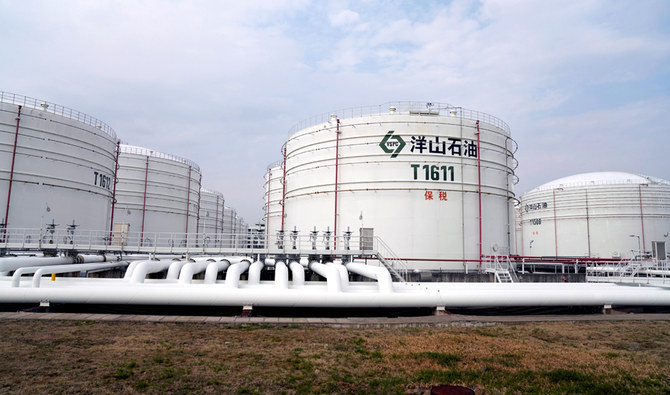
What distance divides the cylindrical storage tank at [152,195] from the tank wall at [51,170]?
10.2 m

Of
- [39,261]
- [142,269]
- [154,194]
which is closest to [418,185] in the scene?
[142,269]

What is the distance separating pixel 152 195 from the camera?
144ft

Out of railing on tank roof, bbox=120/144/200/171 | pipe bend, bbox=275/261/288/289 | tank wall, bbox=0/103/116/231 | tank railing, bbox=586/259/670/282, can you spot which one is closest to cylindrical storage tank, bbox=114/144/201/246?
railing on tank roof, bbox=120/144/200/171

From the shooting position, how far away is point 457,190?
1078 inches

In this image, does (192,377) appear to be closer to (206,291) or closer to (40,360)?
(40,360)

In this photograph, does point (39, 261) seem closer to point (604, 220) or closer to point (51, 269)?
point (51, 269)

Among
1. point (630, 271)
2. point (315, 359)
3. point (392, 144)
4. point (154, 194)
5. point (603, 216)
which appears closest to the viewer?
point (315, 359)

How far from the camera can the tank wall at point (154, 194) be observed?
4228 cm

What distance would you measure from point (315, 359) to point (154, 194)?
39.9m

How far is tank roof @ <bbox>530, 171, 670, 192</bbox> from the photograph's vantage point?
47.9m

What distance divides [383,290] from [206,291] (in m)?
6.41

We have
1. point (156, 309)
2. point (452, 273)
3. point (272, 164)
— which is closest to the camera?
point (156, 309)

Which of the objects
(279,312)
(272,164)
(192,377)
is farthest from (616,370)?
(272,164)

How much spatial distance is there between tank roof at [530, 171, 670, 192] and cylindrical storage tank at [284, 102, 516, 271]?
27.1 metres
